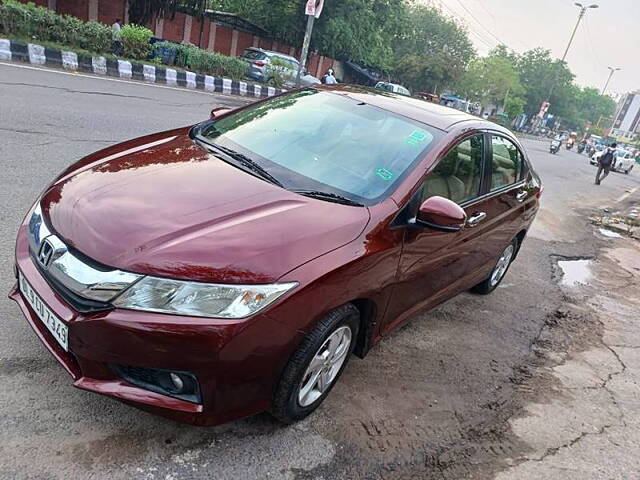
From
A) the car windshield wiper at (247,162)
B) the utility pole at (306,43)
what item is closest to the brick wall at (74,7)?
the utility pole at (306,43)

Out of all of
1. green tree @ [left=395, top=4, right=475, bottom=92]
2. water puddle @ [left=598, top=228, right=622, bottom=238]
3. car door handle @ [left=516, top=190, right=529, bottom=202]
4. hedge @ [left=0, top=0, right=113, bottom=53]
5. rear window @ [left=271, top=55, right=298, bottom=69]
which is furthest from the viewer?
green tree @ [left=395, top=4, right=475, bottom=92]

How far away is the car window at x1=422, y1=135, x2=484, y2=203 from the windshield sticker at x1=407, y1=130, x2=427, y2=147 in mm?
182

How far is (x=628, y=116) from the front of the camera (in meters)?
152

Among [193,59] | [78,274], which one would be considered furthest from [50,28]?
[78,274]

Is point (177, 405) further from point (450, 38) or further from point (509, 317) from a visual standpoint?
point (450, 38)

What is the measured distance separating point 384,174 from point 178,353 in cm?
154

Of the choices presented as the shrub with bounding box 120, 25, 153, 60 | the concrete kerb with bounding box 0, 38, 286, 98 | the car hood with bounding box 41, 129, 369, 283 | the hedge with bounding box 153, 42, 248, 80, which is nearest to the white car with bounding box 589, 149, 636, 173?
the concrete kerb with bounding box 0, 38, 286, 98

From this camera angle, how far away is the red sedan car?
1991 mm

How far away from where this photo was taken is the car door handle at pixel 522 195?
441 cm

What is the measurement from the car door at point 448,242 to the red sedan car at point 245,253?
2 centimetres

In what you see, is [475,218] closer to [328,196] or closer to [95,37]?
[328,196]

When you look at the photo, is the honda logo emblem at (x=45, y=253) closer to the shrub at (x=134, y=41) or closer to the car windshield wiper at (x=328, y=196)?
the car windshield wiper at (x=328, y=196)

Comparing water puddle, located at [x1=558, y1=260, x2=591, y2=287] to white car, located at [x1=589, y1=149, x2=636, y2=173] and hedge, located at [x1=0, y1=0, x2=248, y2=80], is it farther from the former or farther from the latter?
white car, located at [x1=589, y1=149, x2=636, y2=173]

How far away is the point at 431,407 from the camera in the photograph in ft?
9.97
